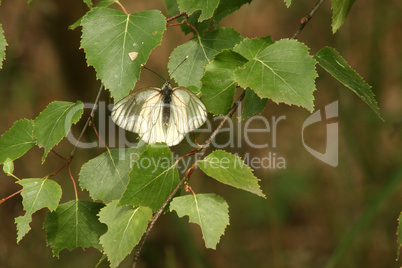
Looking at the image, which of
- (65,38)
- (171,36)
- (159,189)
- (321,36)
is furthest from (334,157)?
(159,189)

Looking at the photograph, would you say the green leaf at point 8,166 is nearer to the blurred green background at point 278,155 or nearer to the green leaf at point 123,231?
the green leaf at point 123,231

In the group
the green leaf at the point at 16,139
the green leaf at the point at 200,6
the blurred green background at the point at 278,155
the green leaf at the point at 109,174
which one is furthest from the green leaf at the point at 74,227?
the blurred green background at the point at 278,155

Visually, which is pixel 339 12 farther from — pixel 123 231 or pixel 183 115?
pixel 123 231

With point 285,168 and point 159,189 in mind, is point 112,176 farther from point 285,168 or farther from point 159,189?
point 285,168

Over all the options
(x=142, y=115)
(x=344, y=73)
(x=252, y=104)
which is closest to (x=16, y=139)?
(x=142, y=115)

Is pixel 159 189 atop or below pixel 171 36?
atop

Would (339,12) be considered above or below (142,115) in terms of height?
above

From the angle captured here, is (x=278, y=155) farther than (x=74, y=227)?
Yes
